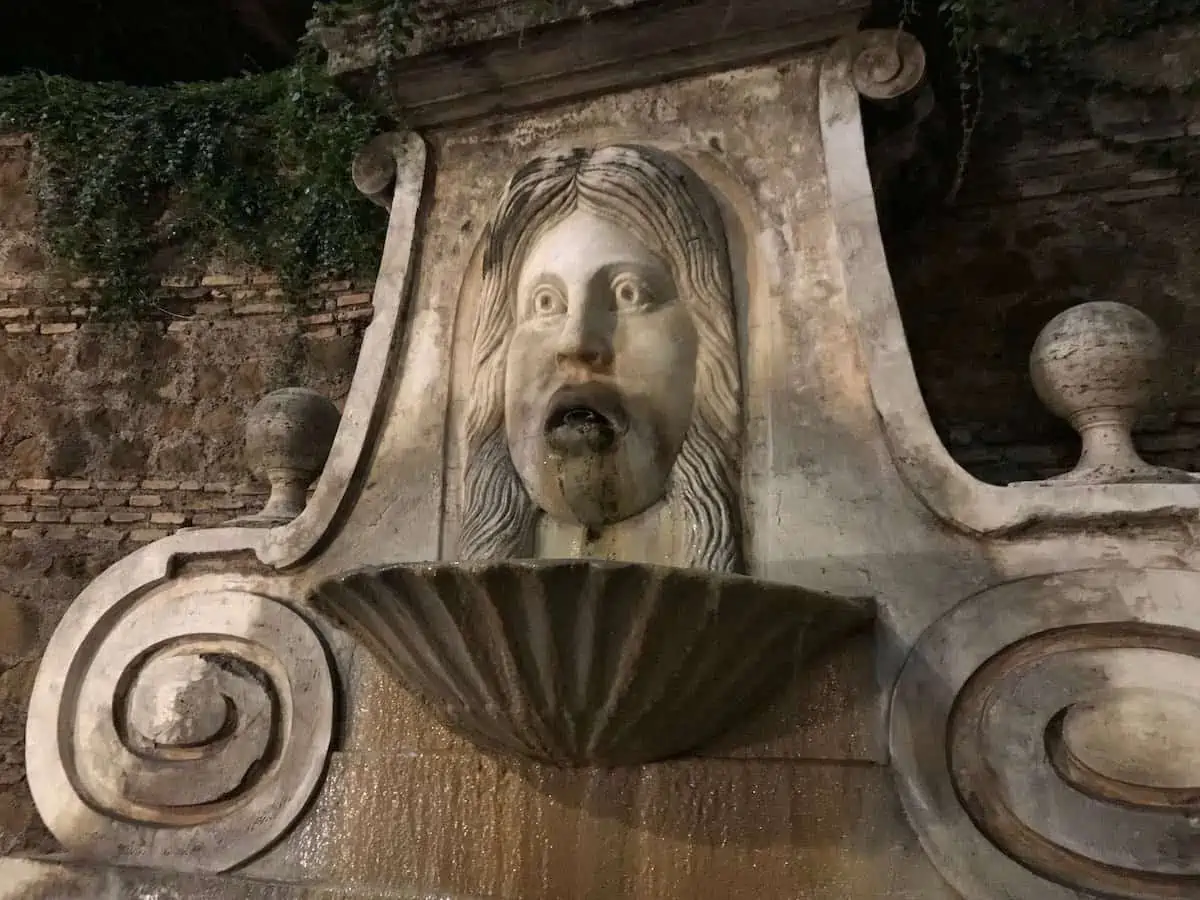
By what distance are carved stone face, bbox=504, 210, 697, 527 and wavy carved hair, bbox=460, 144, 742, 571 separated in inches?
1.5

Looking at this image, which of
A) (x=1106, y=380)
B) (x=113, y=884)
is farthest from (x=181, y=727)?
(x=1106, y=380)

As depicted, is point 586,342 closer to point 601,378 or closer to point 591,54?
point 601,378

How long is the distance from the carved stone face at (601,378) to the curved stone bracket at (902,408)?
0.40 m

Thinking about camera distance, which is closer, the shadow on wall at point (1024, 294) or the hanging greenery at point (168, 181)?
the shadow on wall at point (1024, 294)

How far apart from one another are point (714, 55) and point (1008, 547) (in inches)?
53.3

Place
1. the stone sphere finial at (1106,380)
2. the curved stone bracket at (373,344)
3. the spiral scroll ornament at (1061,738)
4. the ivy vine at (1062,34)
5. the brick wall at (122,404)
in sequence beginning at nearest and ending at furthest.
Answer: the spiral scroll ornament at (1061,738) < the stone sphere finial at (1106,380) < the curved stone bracket at (373,344) < the ivy vine at (1062,34) < the brick wall at (122,404)

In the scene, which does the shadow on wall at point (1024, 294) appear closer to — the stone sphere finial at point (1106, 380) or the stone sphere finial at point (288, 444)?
the stone sphere finial at point (1106, 380)

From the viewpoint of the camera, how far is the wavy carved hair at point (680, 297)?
2.06 m

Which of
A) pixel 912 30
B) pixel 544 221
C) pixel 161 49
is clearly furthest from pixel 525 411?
pixel 161 49

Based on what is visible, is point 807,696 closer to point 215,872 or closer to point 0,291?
point 215,872

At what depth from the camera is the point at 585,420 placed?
6.84 ft

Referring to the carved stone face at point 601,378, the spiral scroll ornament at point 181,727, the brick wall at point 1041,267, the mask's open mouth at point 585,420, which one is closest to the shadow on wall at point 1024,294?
the brick wall at point 1041,267

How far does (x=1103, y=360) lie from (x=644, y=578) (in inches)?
41.0

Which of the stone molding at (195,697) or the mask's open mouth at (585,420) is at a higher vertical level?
the mask's open mouth at (585,420)
